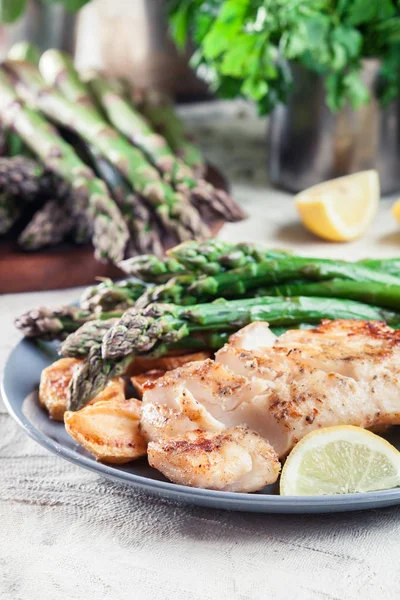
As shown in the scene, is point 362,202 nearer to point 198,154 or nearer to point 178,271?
point 198,154

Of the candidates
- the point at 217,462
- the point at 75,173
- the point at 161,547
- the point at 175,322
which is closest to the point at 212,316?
the point at 175,322

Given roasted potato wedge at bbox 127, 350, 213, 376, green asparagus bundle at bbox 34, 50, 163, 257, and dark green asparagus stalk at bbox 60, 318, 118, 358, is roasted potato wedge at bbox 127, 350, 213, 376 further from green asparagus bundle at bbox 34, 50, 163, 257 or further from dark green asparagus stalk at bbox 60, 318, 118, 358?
green asparagus bundle at bbox 34, 50, 163, 257

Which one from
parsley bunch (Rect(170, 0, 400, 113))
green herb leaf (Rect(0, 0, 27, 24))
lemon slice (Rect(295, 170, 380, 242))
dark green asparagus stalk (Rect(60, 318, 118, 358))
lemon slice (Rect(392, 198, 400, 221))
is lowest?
lemon slice (Rect(392, 198, 400, 221))

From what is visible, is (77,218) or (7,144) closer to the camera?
(77,218)

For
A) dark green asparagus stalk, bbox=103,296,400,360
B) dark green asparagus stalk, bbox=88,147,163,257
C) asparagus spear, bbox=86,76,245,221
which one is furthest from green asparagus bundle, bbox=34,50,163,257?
dark green asparagus stalk, bbox=103,296,400,360

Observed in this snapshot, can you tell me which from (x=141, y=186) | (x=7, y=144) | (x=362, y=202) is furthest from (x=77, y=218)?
(x=362, y=202)
